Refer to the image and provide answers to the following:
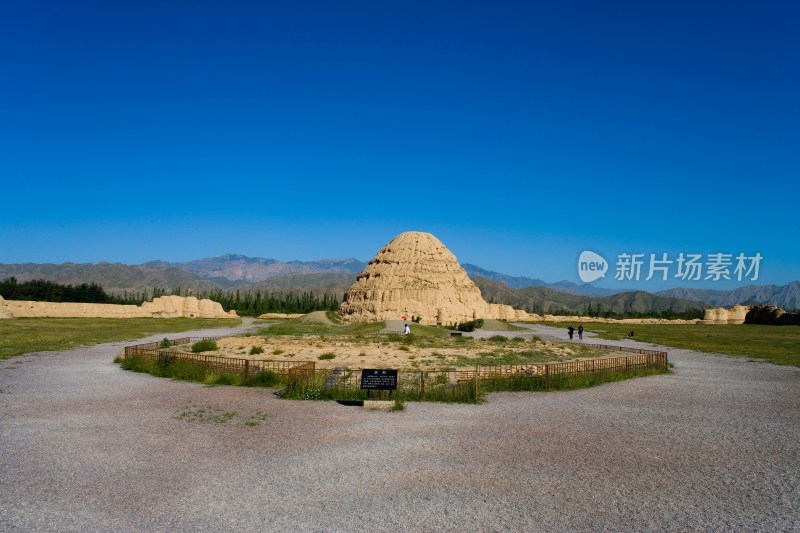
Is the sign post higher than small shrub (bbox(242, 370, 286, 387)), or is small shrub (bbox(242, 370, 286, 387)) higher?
the sign post

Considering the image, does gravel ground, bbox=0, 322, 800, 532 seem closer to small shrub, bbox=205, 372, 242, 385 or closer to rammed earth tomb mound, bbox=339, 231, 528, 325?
small shrub, bbox=205, 372, 242, 385

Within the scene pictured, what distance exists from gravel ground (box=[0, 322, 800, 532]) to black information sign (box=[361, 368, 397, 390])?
3.83 feet

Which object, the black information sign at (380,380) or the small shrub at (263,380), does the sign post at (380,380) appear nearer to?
the black information sign at (380,380)

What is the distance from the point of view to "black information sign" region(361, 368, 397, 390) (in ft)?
60.4

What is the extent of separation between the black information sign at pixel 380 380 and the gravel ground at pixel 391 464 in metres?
1.17

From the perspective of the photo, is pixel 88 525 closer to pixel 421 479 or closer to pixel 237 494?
pixel 237 494

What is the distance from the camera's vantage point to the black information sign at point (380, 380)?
725 inches

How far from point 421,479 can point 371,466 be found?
1245mm

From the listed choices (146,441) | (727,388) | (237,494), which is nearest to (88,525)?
(237,494)

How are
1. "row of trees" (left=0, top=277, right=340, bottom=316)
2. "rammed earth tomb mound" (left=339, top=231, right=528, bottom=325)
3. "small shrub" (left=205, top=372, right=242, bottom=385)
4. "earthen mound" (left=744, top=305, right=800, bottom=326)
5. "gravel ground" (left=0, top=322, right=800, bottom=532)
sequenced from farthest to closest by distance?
"earthen mound" (left=744, top=305, right=800, bottom=326) → "row of trees" (left=0, top=277, right=340, bottom=316) → "rammed earth tomb mound" (left=339, top=231, right=528, bottom=325) → "small shrub" (left=205, top=372, right=242, bottom=385) → "gravel ground" (left=0, top=322, right=800, bottom=532)

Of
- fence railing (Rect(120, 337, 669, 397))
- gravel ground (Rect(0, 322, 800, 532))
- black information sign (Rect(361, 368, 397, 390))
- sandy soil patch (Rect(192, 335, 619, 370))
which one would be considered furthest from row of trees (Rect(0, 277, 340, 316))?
black information sign (Rect(361, 368, 397, 390))

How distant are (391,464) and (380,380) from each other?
6967 millimetres

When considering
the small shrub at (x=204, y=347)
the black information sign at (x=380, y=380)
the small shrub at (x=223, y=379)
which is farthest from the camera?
the small shrub at (x=204, y=347)

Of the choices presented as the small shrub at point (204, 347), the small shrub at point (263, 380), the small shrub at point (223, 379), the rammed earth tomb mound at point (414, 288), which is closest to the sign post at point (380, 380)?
the small shrub at point (263, 380)
